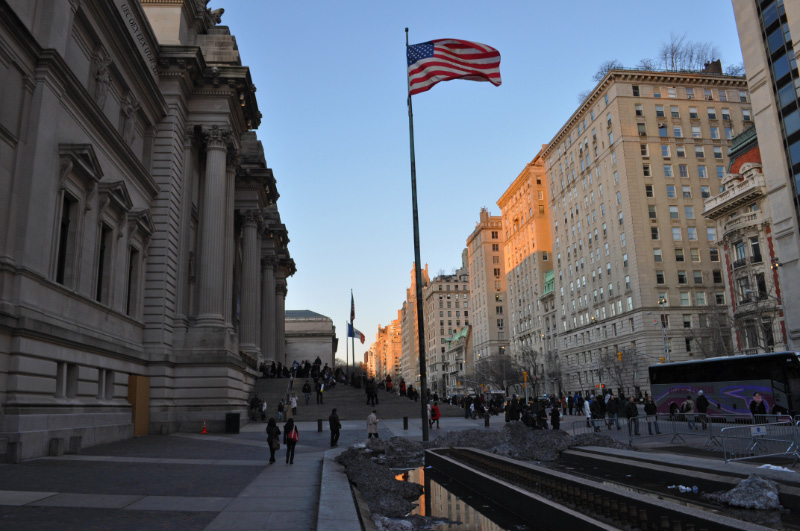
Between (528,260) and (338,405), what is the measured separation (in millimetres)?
85110

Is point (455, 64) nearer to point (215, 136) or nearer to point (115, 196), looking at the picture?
point (115, 196)

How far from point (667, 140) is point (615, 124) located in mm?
7381

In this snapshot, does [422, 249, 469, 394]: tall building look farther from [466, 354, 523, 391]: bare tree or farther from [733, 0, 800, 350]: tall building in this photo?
[733, 0, 800, 350]: tall building

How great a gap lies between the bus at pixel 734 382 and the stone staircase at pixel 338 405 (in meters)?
14.1

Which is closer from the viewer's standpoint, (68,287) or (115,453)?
(115,453)

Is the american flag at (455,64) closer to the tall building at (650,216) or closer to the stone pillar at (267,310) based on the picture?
the stone pillar at (267,310)

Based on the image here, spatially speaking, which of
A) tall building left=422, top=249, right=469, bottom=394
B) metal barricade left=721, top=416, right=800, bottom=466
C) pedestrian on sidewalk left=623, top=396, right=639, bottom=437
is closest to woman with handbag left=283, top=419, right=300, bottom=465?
metal barricade left=721, top=416, right=800, bottom=466

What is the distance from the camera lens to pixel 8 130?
682 inches

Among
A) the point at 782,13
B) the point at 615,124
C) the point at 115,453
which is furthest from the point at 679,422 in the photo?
the point at 615,124

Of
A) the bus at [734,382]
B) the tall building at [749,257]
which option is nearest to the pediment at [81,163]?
the bus at [734,382]

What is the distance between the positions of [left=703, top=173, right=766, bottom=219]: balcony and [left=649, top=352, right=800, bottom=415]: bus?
28112mm

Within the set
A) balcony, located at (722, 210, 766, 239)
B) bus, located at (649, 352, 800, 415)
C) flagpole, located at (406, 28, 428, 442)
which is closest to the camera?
flagpole, located at (406, 28, 428, 442)

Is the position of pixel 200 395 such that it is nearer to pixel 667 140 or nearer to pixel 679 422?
pixel 679 422

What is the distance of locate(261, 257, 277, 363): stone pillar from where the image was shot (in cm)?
5262
